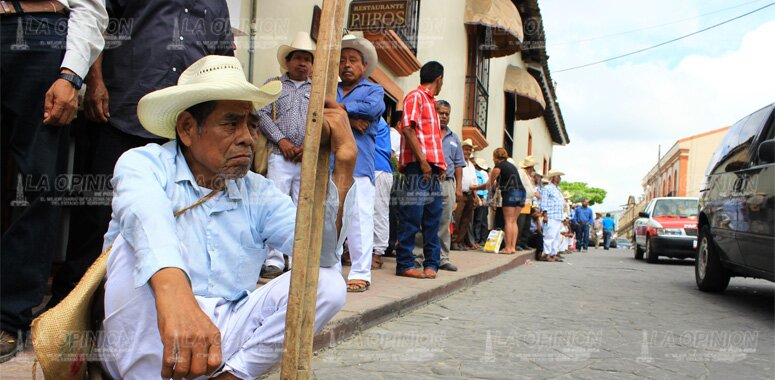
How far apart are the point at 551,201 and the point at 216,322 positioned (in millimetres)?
11237

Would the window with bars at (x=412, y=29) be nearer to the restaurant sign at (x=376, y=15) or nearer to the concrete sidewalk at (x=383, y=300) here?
the restaurant sign at (x=376, y=15)

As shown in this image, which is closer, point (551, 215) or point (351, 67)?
point (351, 67)

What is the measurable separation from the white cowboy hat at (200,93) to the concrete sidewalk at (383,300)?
0.98m

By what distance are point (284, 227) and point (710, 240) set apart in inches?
224

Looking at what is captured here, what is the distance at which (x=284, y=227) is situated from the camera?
2203 mm

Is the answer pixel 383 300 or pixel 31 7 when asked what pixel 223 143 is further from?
pixel 383 300

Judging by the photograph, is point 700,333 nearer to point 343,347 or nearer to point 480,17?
point 343,347

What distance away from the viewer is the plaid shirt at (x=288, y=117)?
4.73 m

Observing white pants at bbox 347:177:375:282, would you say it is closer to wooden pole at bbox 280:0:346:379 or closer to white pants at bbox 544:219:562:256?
wooden pole at bbox 280:0:346:379

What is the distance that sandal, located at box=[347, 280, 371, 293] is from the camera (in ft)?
15.5

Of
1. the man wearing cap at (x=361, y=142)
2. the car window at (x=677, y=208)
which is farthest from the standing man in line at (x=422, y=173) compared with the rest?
the car window at (x=677, y=208)

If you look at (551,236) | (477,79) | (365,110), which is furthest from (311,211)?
(477,79)

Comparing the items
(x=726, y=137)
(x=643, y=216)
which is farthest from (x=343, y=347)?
(x=643, y=216)

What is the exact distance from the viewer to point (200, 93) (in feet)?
6.62
